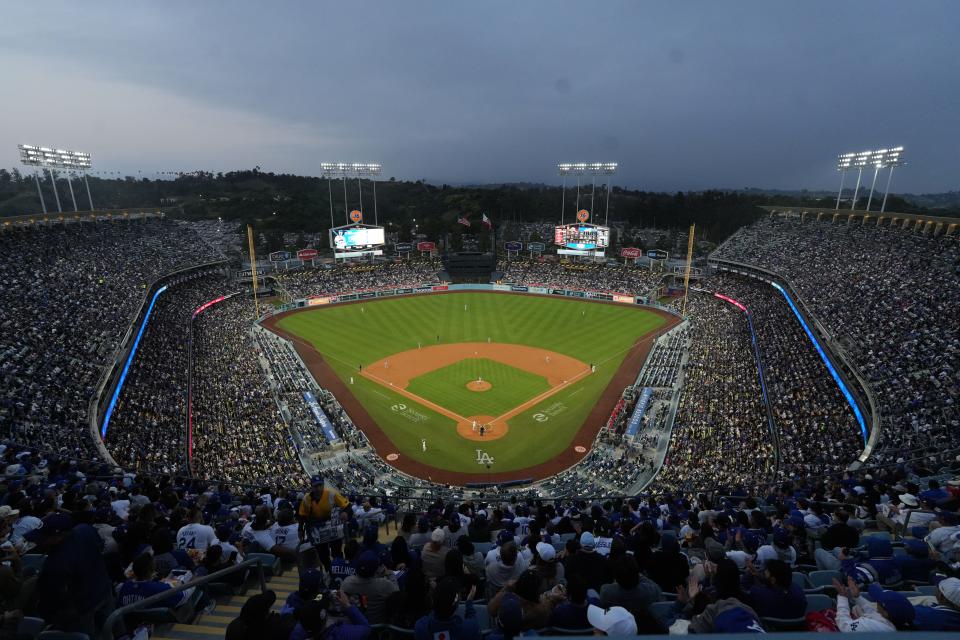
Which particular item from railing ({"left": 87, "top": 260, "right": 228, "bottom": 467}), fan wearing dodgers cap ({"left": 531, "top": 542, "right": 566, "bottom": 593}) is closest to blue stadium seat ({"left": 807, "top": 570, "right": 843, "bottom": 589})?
fan wearing dodgers cap ({"left": 531, "top": 542, "right": 566, "bottom": 593})

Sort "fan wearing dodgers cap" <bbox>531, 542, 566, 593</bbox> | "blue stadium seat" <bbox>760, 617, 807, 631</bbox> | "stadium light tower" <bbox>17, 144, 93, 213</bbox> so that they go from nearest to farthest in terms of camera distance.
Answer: "blue stadium seat" <bbox>760, 617, 807, 631</bbox>
"fan wearing dodgers cap" <bbox>531, 542, 566, 593</bbox>
"stadium light tower" <bbox>17, 144, 93, 213</bbox>

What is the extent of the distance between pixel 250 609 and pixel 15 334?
29504 mm

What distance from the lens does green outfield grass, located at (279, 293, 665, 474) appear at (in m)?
29.2

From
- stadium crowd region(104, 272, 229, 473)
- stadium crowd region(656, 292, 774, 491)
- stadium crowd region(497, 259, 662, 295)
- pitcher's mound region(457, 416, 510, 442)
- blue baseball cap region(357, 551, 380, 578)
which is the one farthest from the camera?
stadium crowd region(497, 259, 662, 295)

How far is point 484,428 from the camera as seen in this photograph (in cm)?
3100

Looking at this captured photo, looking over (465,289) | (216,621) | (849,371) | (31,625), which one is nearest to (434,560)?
(216,621)

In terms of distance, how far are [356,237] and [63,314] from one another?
43.5 meters

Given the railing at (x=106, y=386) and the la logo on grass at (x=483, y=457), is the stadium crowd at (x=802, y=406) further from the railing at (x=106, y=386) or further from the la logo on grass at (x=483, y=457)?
the railing at (x=106, y=386)

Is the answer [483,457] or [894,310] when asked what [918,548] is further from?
[894,310]

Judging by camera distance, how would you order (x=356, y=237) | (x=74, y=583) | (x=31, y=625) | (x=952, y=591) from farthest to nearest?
(x=356, y=237) < (x=74, y=583) < (x=31, y=625) < (x=952, y=591)

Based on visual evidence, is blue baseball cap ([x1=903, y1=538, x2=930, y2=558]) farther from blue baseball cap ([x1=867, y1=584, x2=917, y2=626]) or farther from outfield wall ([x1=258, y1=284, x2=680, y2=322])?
outfield wall ([x1=258, y1=284, x2=680, y2=322])

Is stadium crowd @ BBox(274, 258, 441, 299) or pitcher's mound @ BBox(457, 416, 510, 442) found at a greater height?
stadium crowd @ BBox(274, 258, 441, 299)

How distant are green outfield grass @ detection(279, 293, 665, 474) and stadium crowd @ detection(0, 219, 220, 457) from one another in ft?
47.5

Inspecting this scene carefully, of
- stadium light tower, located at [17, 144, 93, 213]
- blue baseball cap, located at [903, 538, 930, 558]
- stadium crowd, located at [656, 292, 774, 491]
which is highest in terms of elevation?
stadium light tower, located at [17, 144, 93, 213]
